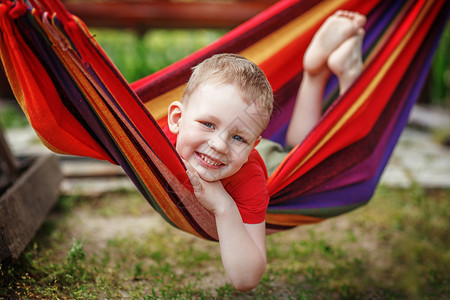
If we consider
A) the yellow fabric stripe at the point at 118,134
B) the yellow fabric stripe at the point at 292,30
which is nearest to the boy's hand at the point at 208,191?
the yellow fabric stripe at the point at 118,134

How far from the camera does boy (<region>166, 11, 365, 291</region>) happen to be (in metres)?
1.07

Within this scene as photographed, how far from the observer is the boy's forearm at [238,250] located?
43.7 inches

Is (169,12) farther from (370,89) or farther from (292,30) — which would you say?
(370,89)

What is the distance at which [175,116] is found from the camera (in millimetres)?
1201

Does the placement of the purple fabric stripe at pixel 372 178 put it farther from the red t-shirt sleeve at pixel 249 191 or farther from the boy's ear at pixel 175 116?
the boy's ear at pixel 175 116

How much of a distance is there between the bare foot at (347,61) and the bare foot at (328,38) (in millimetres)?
22

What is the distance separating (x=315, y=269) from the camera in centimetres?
187

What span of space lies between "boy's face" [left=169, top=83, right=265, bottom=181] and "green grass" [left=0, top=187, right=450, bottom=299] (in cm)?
56

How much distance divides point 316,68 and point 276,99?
0.65ft

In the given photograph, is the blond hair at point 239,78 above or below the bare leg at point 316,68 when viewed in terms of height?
above

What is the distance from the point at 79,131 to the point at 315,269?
1.14 m

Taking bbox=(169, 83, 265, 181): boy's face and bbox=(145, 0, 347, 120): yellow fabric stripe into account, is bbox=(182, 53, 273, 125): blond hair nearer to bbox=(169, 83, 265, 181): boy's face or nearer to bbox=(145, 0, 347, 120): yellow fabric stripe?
bbox=(169, 83, 265, 181): boy's face

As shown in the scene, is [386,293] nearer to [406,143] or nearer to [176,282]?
[176,282]

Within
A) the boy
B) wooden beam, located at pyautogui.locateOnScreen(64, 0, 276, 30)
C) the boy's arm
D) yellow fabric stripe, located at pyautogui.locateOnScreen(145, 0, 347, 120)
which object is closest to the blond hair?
the boy
